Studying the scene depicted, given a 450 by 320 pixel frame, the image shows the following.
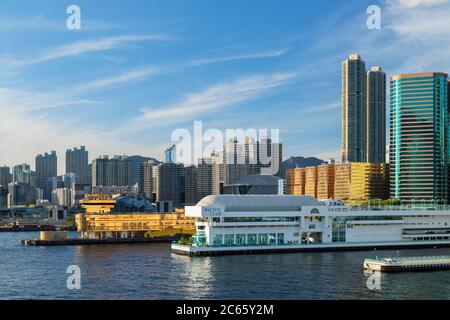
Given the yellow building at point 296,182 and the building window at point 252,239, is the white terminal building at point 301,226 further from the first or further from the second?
the yellow building at point 296,182

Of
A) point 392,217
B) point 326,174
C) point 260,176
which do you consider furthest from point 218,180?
point 392,217

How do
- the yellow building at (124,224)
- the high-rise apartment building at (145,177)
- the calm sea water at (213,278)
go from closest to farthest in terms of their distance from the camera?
the calm sea water at (213,278), the yellow building at (124,224), the high-rise apartment building at (145,177)

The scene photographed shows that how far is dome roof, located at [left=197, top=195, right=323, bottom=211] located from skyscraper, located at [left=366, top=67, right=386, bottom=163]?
→ 322ft

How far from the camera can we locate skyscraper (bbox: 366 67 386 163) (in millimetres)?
160462

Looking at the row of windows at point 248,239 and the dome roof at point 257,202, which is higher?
the dome roof at point 257,202

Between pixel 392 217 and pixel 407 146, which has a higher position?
pixel 407 146

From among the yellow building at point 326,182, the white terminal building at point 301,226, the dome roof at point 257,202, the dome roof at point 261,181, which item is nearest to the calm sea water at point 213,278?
the white terminal building at point 301,226

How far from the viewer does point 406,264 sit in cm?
4694

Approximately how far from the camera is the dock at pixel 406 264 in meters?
45.8

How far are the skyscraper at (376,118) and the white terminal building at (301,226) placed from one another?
90.4 meters

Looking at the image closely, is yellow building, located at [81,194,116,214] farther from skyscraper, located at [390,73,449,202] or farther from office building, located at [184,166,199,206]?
office building, located at [184,166,199,206]
